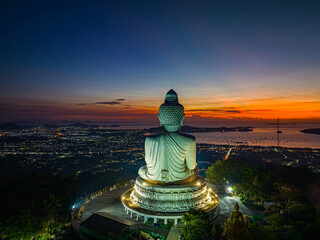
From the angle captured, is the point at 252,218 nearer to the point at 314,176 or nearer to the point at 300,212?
the point at 300,212

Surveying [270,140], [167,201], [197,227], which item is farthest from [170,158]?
[270,140]

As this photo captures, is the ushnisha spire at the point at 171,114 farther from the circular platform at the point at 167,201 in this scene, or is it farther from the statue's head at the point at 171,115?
the circular platform at the point at 167,201

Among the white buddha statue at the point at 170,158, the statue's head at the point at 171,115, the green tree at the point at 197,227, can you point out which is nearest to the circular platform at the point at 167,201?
the white buddha statue at the point at 170,158

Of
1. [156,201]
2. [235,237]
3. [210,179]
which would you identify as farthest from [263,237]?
[210,179]

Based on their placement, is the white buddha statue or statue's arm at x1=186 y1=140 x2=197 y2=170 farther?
statue's arm at x1=186 y1=140 x2=197 y2=170

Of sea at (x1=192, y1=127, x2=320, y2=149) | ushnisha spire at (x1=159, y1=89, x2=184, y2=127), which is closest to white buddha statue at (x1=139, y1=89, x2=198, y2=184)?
ushnisha spire at (x1=159, y1=89, x2=184, y2=127)

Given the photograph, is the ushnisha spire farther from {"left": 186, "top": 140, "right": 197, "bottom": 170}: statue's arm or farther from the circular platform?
the circular platform

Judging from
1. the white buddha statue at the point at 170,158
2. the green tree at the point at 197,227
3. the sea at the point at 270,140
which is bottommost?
the sea at the point at 270,140

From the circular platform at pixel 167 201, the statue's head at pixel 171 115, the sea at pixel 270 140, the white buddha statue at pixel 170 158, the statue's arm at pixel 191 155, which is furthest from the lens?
the sea at pixel 270 140
